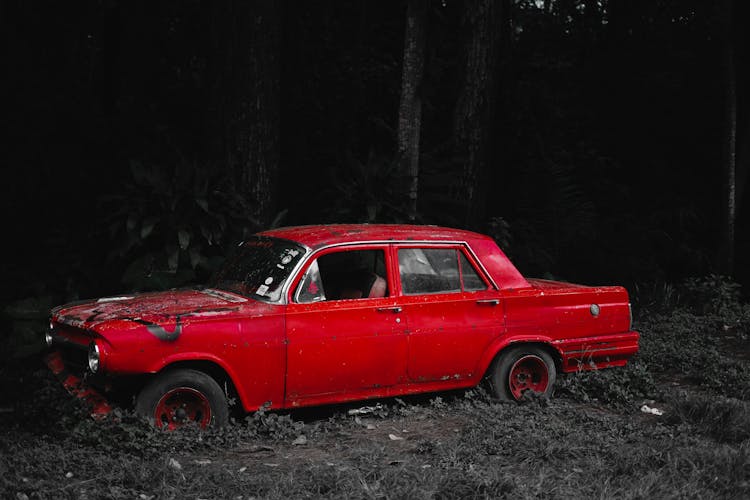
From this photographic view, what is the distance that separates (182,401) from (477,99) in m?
7.80

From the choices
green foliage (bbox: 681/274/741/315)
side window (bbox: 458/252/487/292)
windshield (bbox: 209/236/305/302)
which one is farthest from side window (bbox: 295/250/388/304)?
green foliage (bbox: 681/274/741/315)

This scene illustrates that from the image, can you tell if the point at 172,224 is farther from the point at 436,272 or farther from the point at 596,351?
the point at 596,351

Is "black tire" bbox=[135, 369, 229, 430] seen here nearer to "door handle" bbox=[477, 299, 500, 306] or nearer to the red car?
the red car

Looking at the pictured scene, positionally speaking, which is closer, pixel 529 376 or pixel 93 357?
pixel 93 357

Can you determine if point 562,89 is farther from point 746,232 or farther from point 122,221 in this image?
point 122,221

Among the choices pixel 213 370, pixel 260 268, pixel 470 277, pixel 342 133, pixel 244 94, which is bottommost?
pixel 213 370

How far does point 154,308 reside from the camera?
6.23 m

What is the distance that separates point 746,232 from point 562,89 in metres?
4.80

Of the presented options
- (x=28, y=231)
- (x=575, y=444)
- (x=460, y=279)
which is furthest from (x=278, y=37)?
(x=575, y=444)

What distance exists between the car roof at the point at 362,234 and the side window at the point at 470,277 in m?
0.20

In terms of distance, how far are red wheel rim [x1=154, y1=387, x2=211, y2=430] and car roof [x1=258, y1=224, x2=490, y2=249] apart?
58.5 inches

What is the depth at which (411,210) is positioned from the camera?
35.5 ft

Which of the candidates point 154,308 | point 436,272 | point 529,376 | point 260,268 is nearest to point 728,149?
point 529,376

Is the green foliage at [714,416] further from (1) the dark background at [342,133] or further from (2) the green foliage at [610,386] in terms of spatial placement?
Result: (1) the dark background at [342,133]
